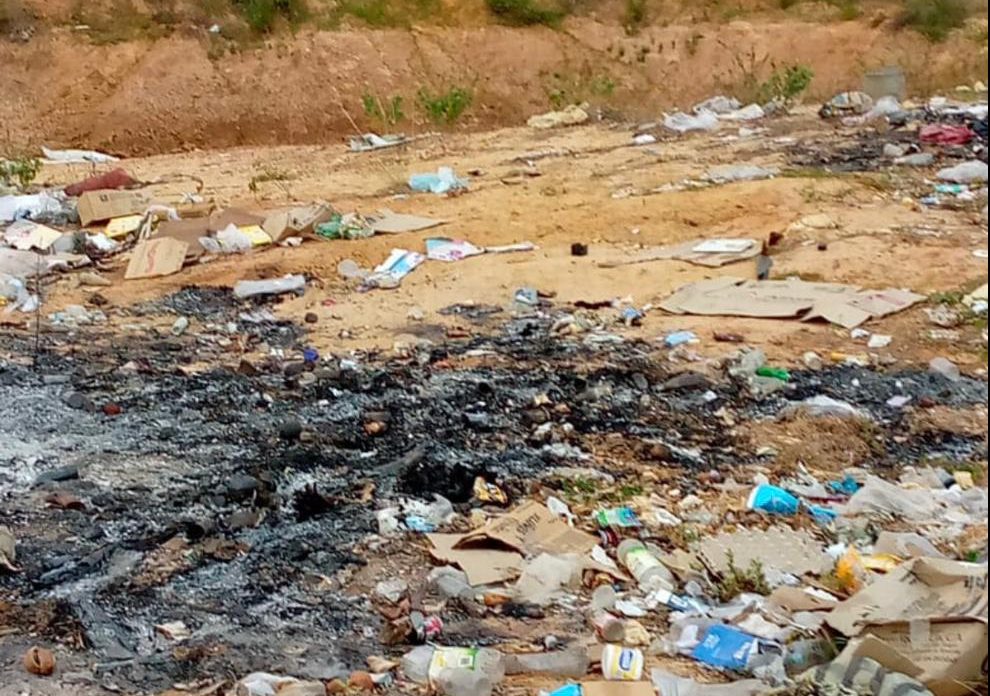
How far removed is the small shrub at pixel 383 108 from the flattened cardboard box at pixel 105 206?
4705mm

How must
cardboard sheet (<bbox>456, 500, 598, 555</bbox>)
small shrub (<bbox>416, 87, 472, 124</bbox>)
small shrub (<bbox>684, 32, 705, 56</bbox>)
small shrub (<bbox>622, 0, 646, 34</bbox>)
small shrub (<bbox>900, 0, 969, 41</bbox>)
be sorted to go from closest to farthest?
cardboard sheet (<bbox>456, 500, 598, 555</bbox>), small shrub (<bbox>416, 87, 472, 124</bbox>), small shrub (<bbox>900, 0, 969, 41</bbox>), small shrub (<bbox>684, 32, 705, 56</bbox>), small shrub (<bbox>622, 0, 646, 34</bbox>)

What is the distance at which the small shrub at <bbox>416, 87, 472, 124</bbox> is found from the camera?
12.1m

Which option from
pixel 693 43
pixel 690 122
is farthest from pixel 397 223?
pixel 693 43

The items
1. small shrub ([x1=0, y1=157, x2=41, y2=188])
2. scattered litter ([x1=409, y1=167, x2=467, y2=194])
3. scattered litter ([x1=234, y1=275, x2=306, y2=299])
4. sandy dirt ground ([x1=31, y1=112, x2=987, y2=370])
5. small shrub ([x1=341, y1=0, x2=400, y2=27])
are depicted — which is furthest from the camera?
small shrub ([x1=341, y1=0, x2=400, y2=27])

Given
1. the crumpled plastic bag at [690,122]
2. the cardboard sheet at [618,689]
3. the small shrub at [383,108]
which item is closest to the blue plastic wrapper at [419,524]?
the cardboard sheet at [618,689]

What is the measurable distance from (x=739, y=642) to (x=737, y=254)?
403 centimetres

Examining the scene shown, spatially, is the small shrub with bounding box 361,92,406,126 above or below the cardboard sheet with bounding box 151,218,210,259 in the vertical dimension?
below

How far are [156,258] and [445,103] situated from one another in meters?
5.70

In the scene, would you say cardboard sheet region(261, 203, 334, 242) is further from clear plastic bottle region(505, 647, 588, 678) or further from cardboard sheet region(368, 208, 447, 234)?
clear plastic bottle region(505, 647, 588, 678)

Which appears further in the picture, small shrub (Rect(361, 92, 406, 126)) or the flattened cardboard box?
small shrub (Rect(361, 92, 406, 126))

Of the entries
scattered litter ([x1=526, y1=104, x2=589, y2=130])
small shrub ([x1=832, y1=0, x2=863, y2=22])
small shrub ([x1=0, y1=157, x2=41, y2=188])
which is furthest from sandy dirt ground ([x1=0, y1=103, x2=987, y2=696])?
small shrub ([x1=832, y1=0, x2=863, y2=22])

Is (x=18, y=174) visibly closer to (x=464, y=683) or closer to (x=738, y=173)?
(x=738, y=173)

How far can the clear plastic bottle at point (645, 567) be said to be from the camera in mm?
3186

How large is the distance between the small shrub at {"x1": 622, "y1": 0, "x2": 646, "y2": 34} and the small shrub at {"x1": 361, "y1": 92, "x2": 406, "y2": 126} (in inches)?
128
